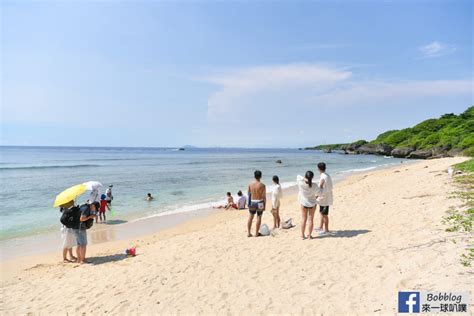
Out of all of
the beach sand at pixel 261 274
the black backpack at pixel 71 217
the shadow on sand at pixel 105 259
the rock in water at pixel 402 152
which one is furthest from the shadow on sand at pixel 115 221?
the rock in water at pixel 402 152

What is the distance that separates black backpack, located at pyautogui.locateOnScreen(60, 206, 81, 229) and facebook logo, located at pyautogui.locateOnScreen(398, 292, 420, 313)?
22.9 ft

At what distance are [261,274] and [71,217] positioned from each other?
4.83 m

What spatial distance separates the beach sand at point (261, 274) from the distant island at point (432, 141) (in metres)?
34.3

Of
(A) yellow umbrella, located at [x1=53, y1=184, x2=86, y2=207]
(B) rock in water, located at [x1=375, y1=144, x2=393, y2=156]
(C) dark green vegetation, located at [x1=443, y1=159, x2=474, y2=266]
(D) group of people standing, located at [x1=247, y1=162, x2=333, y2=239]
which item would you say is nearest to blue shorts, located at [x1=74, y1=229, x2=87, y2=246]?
(A) yellow umbrella, located at [x1=53, y1=184, x2=86, y2=207]

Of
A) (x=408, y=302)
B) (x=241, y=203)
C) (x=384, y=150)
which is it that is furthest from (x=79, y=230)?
(x=384, y=150)

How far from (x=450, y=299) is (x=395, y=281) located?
883mm

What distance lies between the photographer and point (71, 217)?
752 centimetres

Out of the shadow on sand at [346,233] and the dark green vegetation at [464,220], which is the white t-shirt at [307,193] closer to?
the shadow on sand at [346,233]

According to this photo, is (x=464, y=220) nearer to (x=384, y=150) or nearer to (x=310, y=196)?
(x=310, y=196)

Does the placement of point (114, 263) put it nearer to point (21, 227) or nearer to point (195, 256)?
point (195, 256)

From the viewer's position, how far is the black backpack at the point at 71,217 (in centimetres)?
752

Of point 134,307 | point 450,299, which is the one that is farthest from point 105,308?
point 450,299

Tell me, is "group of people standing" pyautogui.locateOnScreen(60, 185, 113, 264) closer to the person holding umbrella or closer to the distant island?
→ the person holding umbrella

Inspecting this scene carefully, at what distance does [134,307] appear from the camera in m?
5.05
